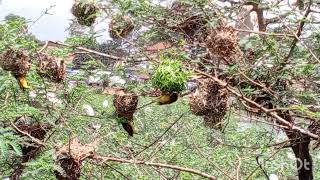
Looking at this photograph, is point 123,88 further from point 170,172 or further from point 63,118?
point 170,172

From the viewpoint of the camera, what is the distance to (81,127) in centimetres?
172

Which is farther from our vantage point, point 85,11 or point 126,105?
point 85,11

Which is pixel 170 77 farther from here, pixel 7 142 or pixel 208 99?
pixel 7 142

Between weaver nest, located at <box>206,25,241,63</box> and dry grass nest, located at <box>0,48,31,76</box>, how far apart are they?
0.47m

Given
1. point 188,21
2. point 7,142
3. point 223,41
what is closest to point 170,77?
point 223,41

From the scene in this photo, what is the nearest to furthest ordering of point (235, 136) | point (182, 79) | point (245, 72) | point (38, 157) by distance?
1. point (182, 79)
2. point (38, 157)
3. point (245, 72)
4. point (235, 136)

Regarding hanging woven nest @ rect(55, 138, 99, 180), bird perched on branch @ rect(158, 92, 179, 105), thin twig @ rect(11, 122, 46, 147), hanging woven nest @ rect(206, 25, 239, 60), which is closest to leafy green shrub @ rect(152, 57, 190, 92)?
bird perched on branch @ rect(158, 92, 179, 105)

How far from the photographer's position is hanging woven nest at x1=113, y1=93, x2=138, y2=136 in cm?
151

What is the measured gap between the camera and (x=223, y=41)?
1278 mm

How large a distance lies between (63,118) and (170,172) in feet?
4.82

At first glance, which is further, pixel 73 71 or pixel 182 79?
pixel 73 71

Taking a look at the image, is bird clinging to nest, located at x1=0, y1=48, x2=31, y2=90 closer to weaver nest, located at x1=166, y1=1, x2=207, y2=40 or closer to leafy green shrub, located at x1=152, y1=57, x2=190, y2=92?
leafy green shrub, located at x1=152, y1=57, x2=190, y2=92

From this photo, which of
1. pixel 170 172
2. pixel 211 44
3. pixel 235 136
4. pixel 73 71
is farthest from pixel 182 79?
pixel 235 136

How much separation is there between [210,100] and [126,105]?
274mm
